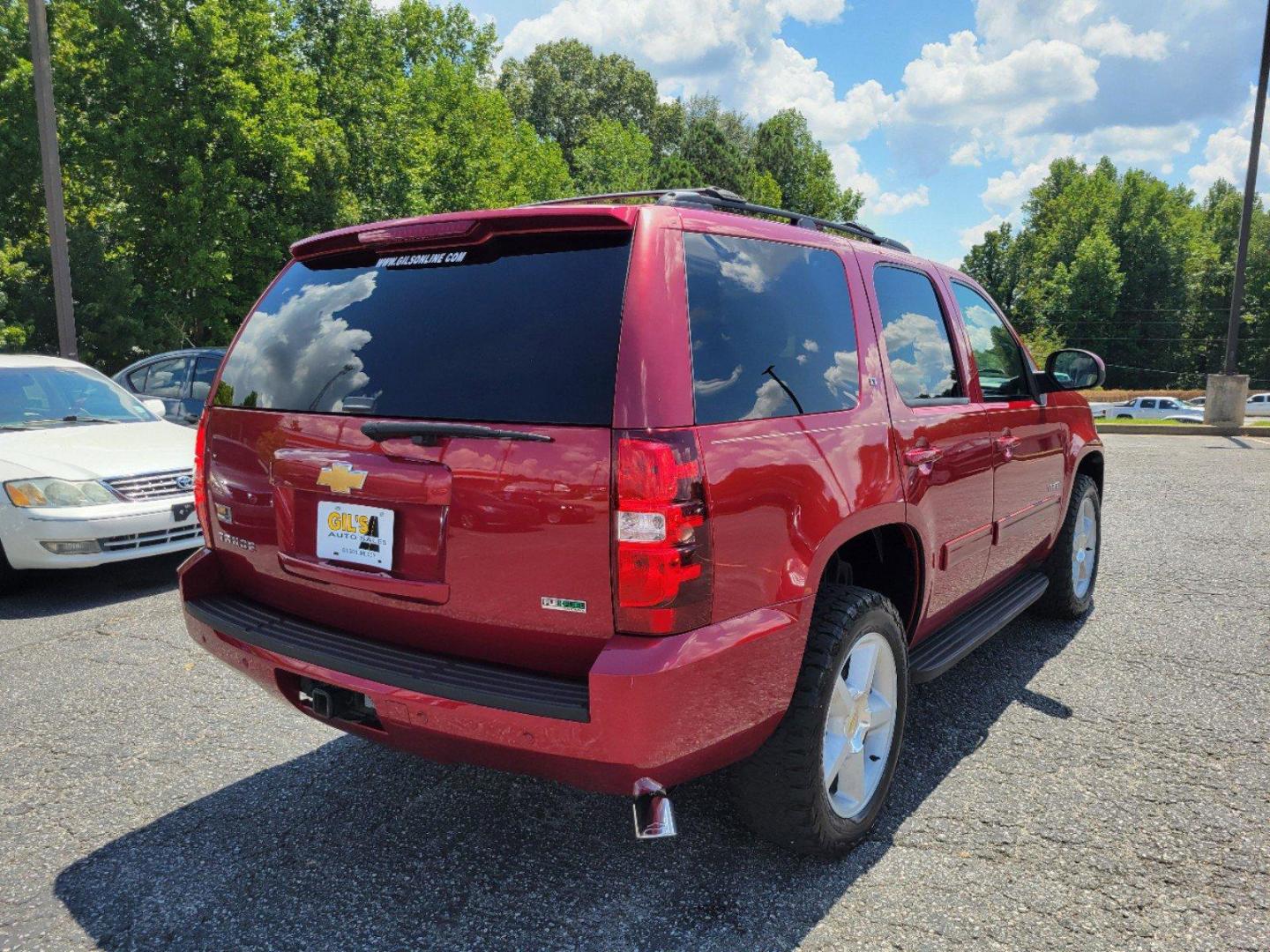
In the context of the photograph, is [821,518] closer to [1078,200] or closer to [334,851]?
[334,851]

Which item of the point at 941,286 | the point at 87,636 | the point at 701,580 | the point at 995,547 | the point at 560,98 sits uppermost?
the point at 560,98

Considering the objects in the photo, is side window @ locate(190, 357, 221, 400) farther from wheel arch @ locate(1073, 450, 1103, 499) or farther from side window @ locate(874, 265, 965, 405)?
wheel arch @ locate(1073, 450, 1103, 499)

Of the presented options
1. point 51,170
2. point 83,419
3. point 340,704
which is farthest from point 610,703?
point 51,170

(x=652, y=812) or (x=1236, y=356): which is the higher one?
(x=1236, y=356)

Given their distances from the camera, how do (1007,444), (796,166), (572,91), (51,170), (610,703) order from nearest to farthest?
(610,703) < (1007,444) < (51,170) < (796,166) < (572,91)

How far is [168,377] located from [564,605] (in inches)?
380

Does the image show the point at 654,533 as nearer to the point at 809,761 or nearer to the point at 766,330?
the point at 766,330

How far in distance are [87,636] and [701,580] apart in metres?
4.42

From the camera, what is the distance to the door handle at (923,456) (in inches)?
117

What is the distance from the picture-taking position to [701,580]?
2.10m

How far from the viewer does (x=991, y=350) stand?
13.5ft

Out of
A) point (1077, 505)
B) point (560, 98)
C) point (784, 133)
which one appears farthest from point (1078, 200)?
point (1077, 505)

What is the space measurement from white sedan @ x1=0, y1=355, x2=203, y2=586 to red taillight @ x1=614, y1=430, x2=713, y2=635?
15.8 feet

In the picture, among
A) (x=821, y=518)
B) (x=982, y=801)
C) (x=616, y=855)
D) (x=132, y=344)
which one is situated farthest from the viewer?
(x=132, y=344)
